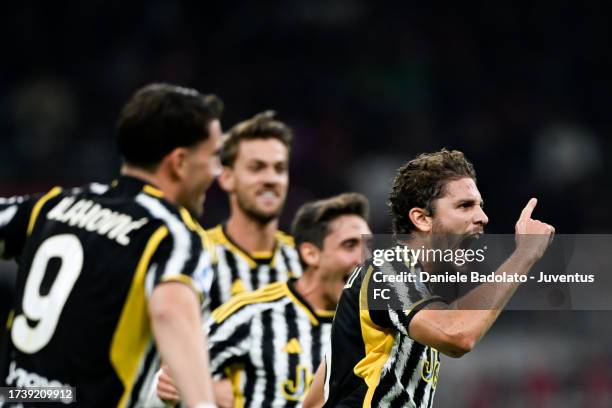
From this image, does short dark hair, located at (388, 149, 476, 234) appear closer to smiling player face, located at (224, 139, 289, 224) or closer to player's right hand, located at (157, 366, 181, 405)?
player's right hand, located at (157, 366, 181, 405)

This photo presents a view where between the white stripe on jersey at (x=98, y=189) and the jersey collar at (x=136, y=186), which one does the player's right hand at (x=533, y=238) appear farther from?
the white stripe on jersey at (x=98, y=189)

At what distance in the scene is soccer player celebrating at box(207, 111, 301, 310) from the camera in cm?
587

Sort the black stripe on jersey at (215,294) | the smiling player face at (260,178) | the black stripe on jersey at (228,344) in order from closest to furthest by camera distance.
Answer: the black stripe on jersey at (228,344)
the black stripe on jersey at (215,294)
the smiling player face at (260,178)

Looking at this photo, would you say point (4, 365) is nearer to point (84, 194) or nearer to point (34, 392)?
point (34, 392)

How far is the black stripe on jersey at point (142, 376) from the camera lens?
3273mm

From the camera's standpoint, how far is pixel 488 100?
48.6 ft

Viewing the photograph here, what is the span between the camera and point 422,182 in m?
3.86

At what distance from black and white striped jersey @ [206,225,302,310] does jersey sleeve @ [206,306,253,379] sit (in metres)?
0.84

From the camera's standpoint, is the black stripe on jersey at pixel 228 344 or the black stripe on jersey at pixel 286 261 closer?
the black stripe on jersey at pixel 228 344

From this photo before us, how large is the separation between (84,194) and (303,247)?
2.09 meters

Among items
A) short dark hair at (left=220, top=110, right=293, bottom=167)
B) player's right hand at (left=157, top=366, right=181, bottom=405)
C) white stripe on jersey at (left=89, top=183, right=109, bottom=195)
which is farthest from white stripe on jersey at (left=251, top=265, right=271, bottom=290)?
white stripe on jersey at (left=89, top=183, right=109, bottom=195)

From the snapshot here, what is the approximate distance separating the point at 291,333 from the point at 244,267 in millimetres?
994

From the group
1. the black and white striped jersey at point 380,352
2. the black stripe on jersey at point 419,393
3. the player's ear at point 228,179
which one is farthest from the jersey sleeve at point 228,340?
the player's ear at point 228,179

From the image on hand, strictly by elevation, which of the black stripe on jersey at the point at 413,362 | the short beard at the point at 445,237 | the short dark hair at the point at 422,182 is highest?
the short dark hair at the point at 422,182
